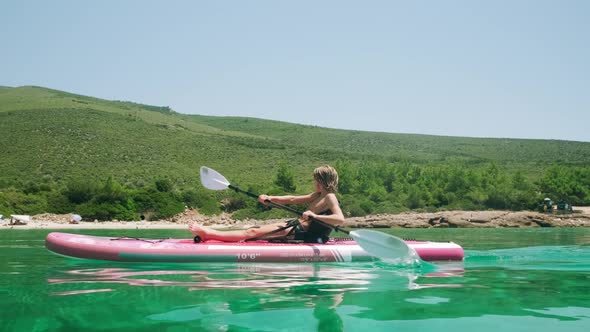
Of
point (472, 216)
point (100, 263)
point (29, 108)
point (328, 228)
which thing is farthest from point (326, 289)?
point (29, 108)

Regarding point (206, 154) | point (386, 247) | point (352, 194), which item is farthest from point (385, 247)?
point (206, 154)

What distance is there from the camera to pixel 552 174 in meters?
46.5

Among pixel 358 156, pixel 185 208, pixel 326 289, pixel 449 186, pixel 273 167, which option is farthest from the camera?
pixel 358 156

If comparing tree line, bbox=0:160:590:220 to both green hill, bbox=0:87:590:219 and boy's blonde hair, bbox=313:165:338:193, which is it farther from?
boy's blonde hair, bbox=313:165:338:193

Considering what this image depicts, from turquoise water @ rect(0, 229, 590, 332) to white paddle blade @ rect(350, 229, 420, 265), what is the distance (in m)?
Answer: 0.24

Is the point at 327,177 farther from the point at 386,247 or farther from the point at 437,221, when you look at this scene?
the point at 437,221

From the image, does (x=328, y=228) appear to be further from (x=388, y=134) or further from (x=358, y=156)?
(x=388, y=134)

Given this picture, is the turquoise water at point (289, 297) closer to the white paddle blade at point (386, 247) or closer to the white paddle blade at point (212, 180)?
the white paddle blade at point (386, 247)

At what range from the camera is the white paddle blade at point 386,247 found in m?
8.95

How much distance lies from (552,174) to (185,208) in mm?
27880

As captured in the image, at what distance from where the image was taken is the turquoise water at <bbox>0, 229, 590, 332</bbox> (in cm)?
474

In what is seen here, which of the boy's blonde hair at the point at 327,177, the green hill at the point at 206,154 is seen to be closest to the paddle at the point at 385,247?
the boy's blonde hair at the point at 327,177

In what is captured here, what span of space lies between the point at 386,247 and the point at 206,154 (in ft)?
208

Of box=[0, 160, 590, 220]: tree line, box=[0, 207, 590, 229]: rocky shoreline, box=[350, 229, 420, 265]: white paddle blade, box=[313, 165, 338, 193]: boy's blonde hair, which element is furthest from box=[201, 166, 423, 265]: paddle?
box=[0, 160, 590, 220]: tree line
